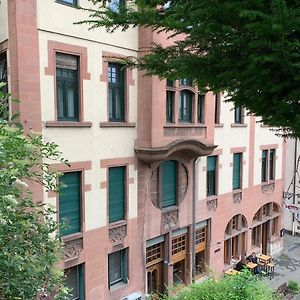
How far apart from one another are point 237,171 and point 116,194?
8658 mm

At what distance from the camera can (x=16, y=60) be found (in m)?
9.84

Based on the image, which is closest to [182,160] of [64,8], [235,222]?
[235,222]

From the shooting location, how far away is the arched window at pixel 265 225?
21375 millimetres

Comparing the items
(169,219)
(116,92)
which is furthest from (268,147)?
(116,92)

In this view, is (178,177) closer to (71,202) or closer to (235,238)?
(71,202)

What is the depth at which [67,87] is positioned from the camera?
1124cm

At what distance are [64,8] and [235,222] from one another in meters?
14.5

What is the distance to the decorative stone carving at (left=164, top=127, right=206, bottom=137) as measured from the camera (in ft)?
45.4

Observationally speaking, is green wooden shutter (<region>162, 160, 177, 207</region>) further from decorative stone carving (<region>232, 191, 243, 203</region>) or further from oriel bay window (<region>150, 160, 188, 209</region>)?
→ decorative stone carving (<region>232, 191, 243, 203</region>)

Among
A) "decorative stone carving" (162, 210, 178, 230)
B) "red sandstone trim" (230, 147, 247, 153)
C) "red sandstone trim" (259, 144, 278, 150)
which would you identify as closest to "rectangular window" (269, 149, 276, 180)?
"red sandstone trim" (259, 144, 278, 150)

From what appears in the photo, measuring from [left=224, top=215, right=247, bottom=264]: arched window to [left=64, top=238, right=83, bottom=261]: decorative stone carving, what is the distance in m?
9.39

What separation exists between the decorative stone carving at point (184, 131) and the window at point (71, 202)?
4126 mm

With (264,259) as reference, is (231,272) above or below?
above

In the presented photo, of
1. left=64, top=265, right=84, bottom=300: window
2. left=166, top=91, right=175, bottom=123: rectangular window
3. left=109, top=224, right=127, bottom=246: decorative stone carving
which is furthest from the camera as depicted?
left=166, top=91, right=175, bottom=123: rectangular window
